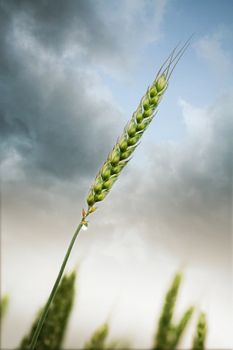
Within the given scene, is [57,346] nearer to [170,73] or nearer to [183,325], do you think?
[183,325]

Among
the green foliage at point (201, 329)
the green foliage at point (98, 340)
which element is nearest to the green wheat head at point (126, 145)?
the green foliage at point (201, 329)

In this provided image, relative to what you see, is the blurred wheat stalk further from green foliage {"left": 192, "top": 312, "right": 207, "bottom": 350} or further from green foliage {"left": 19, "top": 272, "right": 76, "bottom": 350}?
green foliage {"left": 192, "top": 312, "right": 207, "bottom": 350}

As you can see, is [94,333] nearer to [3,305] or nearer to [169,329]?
[169,329]

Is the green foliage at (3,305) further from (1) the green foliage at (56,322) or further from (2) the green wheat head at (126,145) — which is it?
(2) the green wheat head at (126,145)

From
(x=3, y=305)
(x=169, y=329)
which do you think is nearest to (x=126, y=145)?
(x=169, y=329)

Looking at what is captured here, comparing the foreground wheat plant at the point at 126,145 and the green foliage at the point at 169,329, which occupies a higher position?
the foreground wheat plant at the point at 126,145

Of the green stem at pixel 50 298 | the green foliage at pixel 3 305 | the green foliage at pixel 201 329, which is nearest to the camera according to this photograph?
the green stem at pixel 50 298
